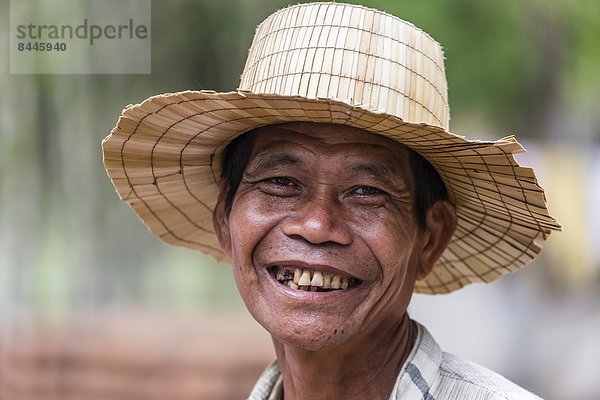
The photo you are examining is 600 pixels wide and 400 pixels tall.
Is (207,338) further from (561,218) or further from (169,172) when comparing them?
(169,172)

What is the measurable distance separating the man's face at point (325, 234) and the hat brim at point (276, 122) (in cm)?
8

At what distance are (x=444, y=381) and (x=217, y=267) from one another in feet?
16.4

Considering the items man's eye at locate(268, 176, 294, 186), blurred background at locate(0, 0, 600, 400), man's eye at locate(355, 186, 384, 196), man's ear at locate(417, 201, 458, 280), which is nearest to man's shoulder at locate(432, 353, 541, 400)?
man's ear at locate(417, 201, 458, 280)

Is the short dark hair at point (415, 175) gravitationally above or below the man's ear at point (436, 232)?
above

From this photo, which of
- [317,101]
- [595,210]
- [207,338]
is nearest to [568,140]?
[595,210]

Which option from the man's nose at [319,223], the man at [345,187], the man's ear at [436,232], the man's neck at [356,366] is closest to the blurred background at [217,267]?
the man's ear at [436,232]

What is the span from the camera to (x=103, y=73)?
6148mm

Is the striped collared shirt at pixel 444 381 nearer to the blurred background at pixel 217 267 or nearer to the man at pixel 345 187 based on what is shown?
the man at pixel 345 187

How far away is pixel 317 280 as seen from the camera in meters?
2.10

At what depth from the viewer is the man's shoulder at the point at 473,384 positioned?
215 cm

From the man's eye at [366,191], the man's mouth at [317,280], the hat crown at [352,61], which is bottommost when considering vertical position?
the man's mouth at [317,280]

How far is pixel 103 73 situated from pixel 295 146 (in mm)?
4216

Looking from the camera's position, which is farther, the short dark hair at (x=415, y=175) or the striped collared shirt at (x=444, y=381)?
the short dark hair at (x=415, y=175)

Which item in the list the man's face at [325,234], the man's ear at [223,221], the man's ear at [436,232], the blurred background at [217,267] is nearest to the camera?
the man's face at [325,234]
